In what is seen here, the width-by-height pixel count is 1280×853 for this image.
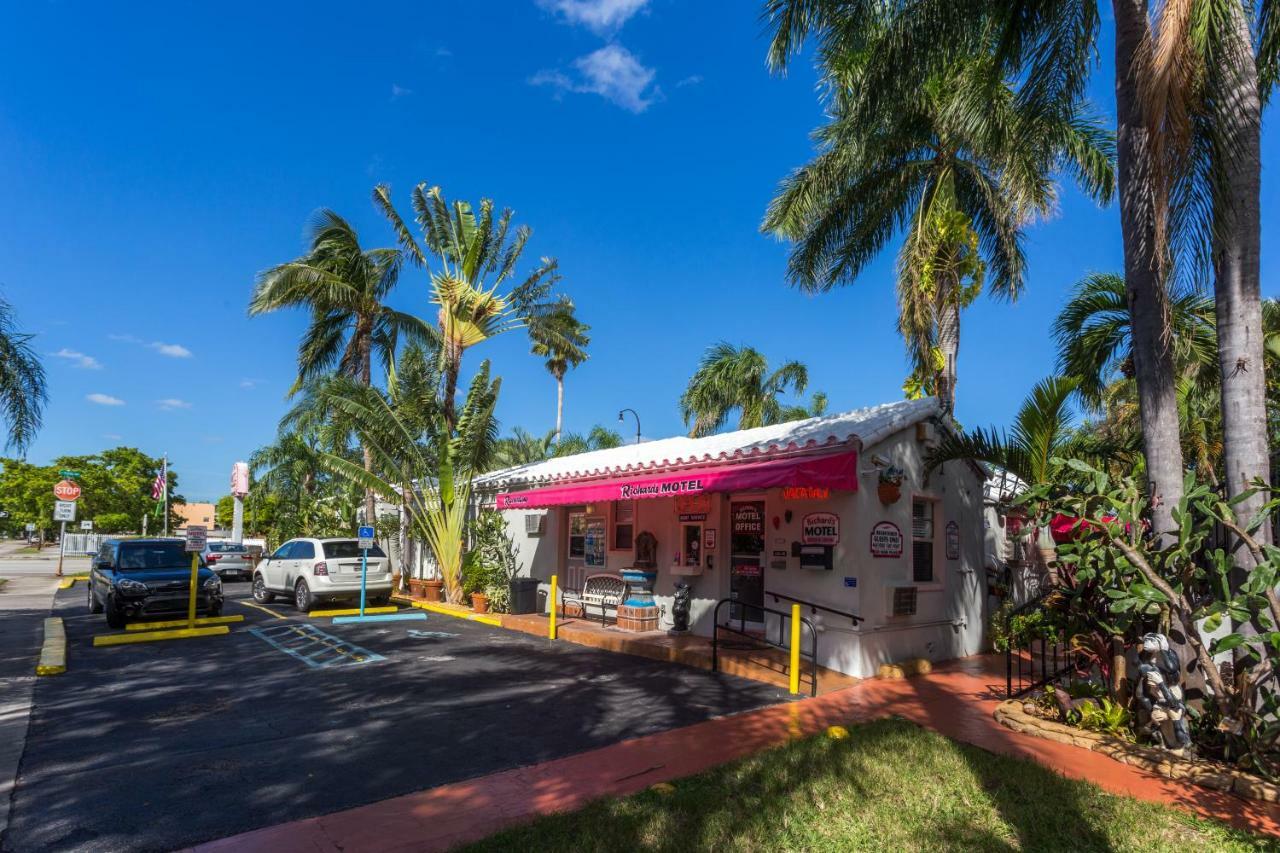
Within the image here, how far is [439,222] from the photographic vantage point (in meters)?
18.0

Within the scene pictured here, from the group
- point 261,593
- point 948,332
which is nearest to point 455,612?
point 261,593

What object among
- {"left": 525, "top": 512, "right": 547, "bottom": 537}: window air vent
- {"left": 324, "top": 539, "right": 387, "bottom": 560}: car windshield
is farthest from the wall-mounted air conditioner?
{"left": 324, "top": 539, "right": 387, "bottom": 560}: car windshield

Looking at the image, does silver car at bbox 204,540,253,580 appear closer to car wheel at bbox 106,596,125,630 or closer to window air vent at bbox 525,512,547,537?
car wheel at bbox 106,596,125,630

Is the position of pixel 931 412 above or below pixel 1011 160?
below

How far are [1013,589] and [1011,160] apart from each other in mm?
7835

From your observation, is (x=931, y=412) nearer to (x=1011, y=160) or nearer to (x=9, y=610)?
(x=1011, y=160)

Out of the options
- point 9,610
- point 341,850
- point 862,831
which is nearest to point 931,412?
point 862,831

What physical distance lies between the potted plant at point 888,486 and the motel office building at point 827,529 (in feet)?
0.07

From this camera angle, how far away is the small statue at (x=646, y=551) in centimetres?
1296

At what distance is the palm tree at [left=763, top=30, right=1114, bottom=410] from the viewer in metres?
12.9

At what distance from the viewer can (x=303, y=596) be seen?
16172 millimetres

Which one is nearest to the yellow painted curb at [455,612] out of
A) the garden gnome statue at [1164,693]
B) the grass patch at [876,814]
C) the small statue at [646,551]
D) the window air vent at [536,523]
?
the window air vent at [536,523]

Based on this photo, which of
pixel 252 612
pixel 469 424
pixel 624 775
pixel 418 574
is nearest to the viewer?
pixel 624 775

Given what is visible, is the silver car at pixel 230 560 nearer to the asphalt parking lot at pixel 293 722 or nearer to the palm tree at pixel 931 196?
the asphalt parking lot at pixel 293 722
